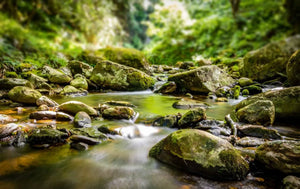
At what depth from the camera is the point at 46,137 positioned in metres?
3.25

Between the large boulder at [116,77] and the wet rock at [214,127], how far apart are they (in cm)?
504

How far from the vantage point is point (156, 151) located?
3057 millimetres

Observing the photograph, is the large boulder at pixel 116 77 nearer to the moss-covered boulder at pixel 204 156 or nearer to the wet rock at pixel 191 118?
the wet rock at pixel 191 118

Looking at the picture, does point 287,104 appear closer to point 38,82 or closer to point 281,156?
point 281,156

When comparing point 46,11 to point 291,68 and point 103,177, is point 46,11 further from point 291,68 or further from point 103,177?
point 291,68

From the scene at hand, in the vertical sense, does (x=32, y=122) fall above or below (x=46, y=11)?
below

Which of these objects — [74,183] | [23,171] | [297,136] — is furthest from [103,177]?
[297,136]

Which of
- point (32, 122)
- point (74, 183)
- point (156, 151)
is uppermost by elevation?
point (32, 122)

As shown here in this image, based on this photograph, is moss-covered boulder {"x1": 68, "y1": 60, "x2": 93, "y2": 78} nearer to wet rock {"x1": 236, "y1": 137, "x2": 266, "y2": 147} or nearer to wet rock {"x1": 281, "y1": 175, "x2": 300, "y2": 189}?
wet rock {"x1": 236, "y1": 137, "x2": 266, "y2": 147}

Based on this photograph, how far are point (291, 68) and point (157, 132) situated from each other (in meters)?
5.49

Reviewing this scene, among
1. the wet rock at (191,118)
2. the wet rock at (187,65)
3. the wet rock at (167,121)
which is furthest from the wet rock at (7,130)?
the wet rock at (187,65)

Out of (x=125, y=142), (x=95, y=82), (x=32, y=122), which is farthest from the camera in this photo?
(x=95, y=82)

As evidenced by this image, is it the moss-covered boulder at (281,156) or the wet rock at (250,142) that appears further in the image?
the wet rock at (250,142)

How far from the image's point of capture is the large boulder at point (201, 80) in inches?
318
